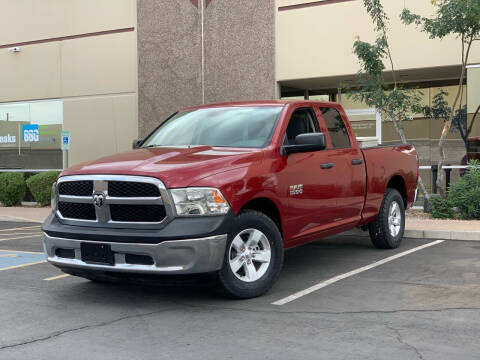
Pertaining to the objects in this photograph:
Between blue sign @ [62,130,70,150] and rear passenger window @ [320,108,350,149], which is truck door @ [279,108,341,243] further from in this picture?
blue sign @ [62,130,70,150]

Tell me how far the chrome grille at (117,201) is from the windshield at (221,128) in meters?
1.44

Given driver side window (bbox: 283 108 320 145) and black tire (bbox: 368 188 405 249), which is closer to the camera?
driver side window (bbox: 283 108 320 145)

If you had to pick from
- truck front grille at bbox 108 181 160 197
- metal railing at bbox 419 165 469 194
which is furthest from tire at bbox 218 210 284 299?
metal railing at bbox 419 165 469 194

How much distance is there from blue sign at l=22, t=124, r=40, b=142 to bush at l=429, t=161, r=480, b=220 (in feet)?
41.2

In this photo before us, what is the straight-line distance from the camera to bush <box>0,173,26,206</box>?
713 inches

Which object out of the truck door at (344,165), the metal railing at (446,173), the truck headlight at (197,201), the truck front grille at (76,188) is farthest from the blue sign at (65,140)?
the truck headlight at (197,201)

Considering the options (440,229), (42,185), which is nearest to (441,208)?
(440,229)

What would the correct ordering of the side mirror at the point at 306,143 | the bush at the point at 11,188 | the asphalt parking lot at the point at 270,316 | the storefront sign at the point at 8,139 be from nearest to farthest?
1. the asphalt parking lot at the point at 270,316
2. the side mirror at the point at 306,143
3. the bush at the point at 11,188
4. the storefront sign at the point at 8,139

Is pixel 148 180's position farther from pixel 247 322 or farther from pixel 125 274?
pixel 247 322

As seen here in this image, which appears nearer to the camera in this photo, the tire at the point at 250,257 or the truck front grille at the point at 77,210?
the tire at the point at 250,257

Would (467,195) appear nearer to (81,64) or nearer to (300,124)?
(300,124)

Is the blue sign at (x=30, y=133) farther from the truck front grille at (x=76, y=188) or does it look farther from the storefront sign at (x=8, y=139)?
the truck front grille at (x=76, y=188)

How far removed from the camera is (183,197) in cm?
577

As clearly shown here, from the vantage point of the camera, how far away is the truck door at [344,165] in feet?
25.3
